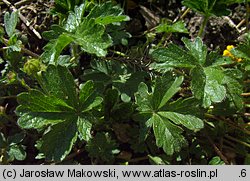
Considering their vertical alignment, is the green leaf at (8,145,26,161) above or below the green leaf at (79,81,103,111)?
below

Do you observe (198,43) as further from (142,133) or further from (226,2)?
(142,133)

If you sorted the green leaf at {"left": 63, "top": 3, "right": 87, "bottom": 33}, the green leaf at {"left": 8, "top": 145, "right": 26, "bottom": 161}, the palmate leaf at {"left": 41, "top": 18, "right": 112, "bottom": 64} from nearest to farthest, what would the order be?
the palmate leaf at {"left": 41, "top": 18, "right": 112, "bottom": 64} → the green leaf at {"left": 63, "top": 3, "right": 87, "bottom": 33} → the green leaf at {"left": 8, "top": 145, "right": 26, "bottom": 161}

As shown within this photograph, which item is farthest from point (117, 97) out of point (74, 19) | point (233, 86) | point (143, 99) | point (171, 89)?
point (233, 86)

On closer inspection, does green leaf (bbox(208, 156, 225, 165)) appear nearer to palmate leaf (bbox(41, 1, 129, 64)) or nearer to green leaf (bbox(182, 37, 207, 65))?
green leaf (bbox(182, 37, 207, 65))

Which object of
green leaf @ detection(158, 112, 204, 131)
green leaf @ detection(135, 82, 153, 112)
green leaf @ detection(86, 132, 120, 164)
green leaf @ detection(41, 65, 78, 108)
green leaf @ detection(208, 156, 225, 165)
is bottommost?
green leaf @ detection(208, 156, 225, 165)

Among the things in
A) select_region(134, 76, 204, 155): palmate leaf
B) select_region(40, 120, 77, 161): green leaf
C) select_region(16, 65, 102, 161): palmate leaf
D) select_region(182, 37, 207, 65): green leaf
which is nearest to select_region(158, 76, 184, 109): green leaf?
select_region(134, 76, 204, 155): palmate leaf

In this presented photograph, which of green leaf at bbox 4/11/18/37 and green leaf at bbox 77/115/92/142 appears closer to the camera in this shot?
green leaf at bbox 77/115/92/142

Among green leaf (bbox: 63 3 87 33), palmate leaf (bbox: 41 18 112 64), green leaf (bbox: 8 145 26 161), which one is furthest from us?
green leaf (bbox: 8 145 26 161)
